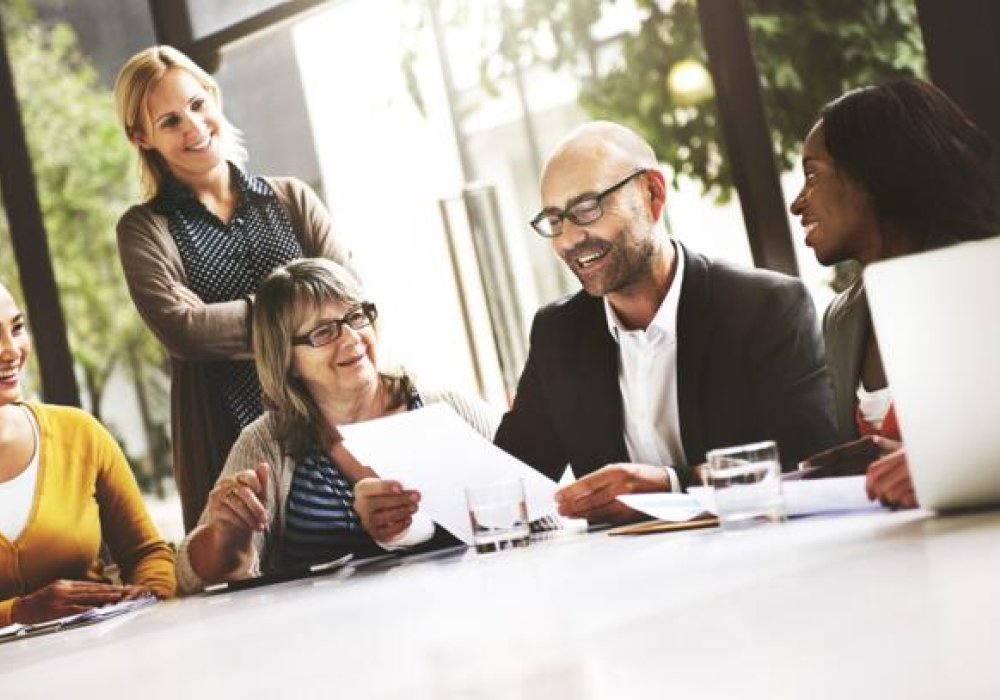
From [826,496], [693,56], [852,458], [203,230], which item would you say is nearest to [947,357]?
[826,496]

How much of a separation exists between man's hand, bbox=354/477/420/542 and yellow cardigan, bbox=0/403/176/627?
997 mm

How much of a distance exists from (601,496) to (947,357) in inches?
40.7

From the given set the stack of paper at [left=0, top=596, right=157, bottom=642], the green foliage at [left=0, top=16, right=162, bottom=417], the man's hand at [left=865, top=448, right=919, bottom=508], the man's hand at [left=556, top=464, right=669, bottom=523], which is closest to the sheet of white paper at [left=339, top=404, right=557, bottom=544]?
the man's hand at [left=556, top=464, right=669, bottom=523]

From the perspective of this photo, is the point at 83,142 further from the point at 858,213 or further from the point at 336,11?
the point at 858,213

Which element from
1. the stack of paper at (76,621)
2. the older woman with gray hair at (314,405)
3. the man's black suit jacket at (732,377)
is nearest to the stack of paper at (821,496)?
the man's black suit jacket at (732,377)

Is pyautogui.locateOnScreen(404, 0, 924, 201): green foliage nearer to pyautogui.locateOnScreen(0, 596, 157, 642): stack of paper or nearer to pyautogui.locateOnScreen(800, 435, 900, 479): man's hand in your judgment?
pyautogui.locateOnScreen(800, 435, 900, 479): man's hand

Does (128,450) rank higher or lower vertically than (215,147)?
lower

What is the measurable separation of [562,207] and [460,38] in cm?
111

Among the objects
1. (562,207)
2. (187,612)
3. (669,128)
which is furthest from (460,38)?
(187,612)

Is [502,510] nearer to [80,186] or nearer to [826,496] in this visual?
[826,496]

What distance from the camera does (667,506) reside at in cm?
219

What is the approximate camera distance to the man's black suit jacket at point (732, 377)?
2.95 metres

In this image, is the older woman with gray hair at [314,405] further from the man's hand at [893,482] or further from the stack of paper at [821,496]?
the man's hand at [893,482]

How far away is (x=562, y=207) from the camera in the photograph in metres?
3.28
